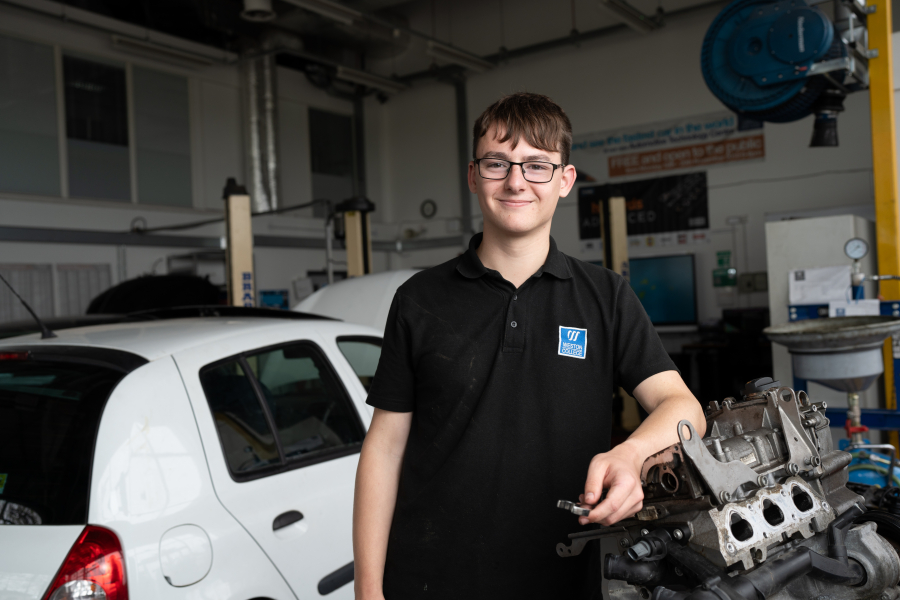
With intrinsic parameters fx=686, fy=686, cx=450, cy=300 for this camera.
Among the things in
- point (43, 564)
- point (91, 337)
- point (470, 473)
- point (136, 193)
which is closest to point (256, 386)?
point (91, 337)

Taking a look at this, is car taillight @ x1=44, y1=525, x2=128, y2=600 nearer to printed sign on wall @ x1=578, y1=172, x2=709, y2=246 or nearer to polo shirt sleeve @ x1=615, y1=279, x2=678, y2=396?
polo shirt sleeve @ x1=615, y1=279, x2=678, y2=396

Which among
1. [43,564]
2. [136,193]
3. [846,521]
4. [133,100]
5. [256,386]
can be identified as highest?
[133,100]

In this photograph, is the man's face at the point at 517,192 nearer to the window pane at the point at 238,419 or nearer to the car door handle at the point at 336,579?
the window pane at the point at 238,419

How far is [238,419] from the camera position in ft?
6.84

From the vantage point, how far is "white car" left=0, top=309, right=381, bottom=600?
5.15 feet

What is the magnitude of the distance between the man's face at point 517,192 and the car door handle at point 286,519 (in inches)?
47.1

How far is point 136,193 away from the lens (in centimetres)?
945

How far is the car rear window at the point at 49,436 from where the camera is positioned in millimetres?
1614

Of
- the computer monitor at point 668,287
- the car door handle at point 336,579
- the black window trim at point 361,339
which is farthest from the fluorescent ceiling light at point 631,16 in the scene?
the car door handle at point 336,579

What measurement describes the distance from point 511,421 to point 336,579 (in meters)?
1.19

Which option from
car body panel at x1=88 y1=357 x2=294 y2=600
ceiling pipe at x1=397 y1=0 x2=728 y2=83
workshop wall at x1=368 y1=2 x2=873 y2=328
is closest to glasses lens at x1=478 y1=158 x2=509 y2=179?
car body panel at x1=88 y1=357 x2=294 y2=600

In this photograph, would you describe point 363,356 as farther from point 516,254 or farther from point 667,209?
point 667,209

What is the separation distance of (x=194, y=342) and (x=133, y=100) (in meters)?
8.70

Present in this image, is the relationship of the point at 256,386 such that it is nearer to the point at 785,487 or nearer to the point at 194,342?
the point at 194,342
